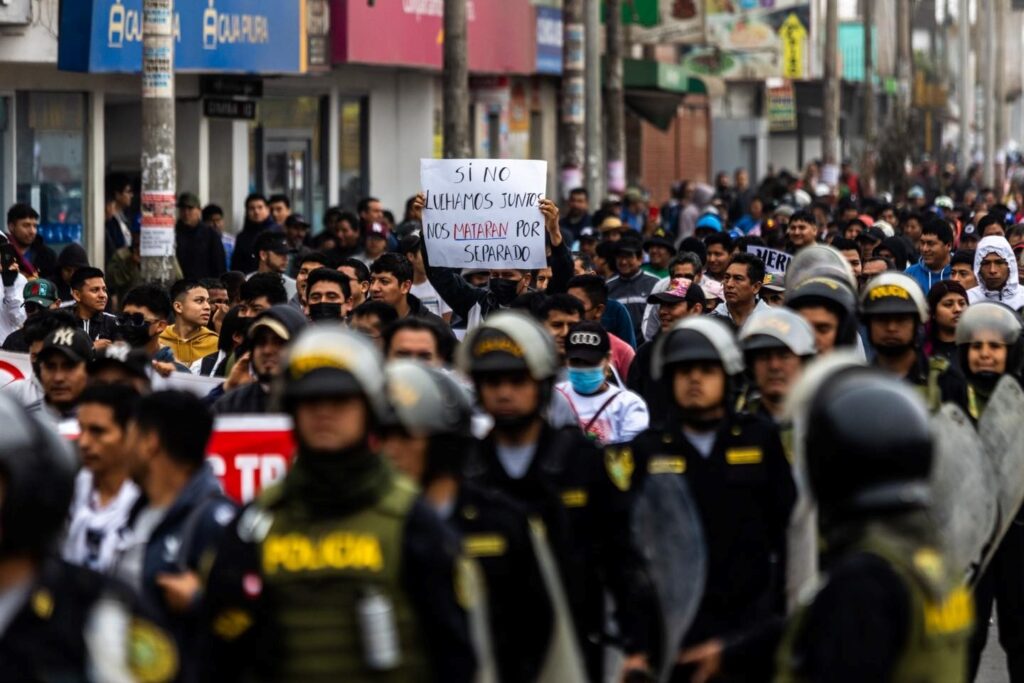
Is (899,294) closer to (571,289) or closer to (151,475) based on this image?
(151,475)

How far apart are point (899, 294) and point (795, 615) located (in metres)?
3.60

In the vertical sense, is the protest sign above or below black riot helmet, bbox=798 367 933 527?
above

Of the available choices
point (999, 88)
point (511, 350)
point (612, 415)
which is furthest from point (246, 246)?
point (999, 88)

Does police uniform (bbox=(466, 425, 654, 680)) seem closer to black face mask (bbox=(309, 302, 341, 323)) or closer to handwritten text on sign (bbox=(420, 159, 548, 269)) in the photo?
black face mask (bbox=(309, 302, 341, 323))

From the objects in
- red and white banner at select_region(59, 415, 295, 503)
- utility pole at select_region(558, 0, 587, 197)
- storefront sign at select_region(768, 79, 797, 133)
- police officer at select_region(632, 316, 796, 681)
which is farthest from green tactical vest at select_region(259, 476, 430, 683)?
storefront sign at select_region(768, 79, 797, 133)

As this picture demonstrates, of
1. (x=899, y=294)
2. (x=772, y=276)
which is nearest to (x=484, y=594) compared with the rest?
(x=899, y=294)

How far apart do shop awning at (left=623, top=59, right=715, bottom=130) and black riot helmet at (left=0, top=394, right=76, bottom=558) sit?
32.1 meters

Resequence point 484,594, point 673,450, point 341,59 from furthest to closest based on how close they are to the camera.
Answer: point 341,59 → point 673,450 → point 484,594

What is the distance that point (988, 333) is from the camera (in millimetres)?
8430

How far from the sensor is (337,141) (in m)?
28.6

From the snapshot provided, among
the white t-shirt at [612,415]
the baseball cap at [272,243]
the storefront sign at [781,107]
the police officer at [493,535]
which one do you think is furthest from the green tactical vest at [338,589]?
the storefront sign at [781,107]

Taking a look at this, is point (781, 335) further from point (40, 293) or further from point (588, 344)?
point (40, 293)

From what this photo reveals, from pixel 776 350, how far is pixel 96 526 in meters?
2.10

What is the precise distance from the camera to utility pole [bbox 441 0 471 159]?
901 inches
